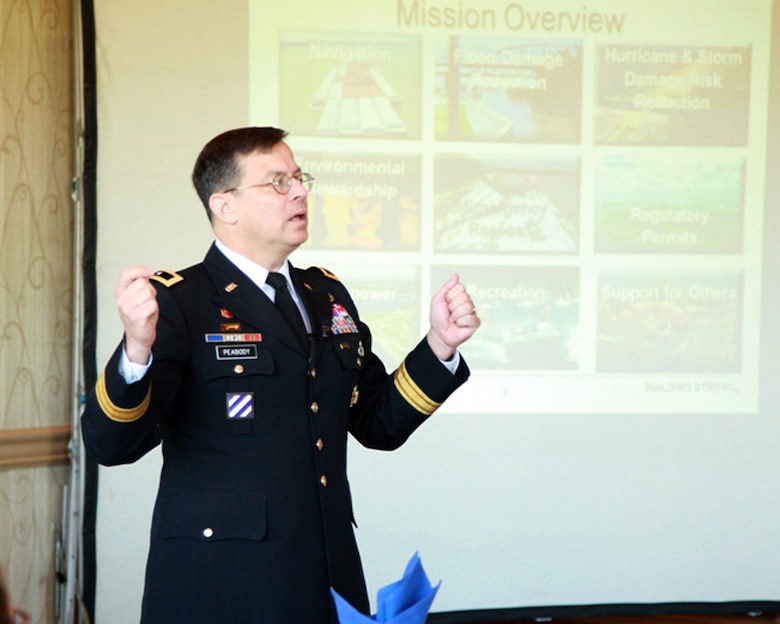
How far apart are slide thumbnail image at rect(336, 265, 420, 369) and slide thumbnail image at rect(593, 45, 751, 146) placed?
94 cm

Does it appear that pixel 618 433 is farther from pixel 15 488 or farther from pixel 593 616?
pixel 15 488

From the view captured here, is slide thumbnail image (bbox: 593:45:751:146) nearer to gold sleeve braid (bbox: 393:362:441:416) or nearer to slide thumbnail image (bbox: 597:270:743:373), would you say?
slide thumbnail image (bbox: 597:270:743:373)

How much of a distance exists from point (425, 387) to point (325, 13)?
2296 mm

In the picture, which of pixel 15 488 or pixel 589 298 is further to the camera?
pixel 589 298

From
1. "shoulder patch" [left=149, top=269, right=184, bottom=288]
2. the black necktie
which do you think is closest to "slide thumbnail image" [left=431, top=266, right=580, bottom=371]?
the black necktie

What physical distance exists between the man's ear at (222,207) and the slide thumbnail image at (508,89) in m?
2.16

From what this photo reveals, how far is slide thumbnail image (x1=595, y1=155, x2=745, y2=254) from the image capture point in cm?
406

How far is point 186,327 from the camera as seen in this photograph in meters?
1.80

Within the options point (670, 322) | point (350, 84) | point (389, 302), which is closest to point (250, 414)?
point (389, 302)

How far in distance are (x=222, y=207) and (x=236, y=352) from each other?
0.29m

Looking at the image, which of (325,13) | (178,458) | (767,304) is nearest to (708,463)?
(767,304)

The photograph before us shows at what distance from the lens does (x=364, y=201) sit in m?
3.95

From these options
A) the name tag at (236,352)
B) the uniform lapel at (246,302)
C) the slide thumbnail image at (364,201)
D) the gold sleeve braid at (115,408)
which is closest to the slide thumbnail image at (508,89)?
the slide thumbnail image at (364,201)

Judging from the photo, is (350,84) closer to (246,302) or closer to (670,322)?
(670,322)
